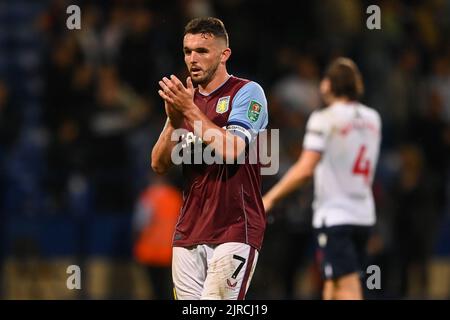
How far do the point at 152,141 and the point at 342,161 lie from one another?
4450 millimetres

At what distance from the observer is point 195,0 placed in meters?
14.0

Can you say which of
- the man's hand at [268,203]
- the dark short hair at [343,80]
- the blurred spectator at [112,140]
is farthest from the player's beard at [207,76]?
the blurred spectator at [112,140]

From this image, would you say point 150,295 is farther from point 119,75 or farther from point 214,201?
point 214,201

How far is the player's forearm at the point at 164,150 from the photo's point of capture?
620cm

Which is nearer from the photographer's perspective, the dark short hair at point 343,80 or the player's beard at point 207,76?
the player's beard at point 207,76

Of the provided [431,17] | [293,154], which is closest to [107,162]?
[293,154]

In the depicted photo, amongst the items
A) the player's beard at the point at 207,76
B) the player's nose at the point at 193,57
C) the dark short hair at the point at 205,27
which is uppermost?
the dark short hair at the point at 205,27

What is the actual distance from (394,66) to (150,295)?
4.65m

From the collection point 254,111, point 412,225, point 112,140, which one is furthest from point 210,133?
point 412,225

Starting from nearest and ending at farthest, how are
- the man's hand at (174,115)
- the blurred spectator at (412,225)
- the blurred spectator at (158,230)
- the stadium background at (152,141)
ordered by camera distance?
1. the man's hand at (174,115)
2. the blurred spectator at (158,230)
3. the stadium background at (152,141)
4. the blurred spectator at (412,225)

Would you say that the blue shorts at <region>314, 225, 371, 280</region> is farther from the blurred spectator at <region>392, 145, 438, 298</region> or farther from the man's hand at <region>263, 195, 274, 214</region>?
the blurred spectator at <region>392, 145, 438, 298</region>

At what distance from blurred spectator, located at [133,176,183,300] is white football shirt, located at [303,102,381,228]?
3.64 metres

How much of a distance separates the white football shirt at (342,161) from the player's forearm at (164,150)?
2479 mm

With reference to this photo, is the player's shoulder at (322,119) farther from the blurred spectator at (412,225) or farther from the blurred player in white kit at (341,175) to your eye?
the blurred spectator at (412,225)
